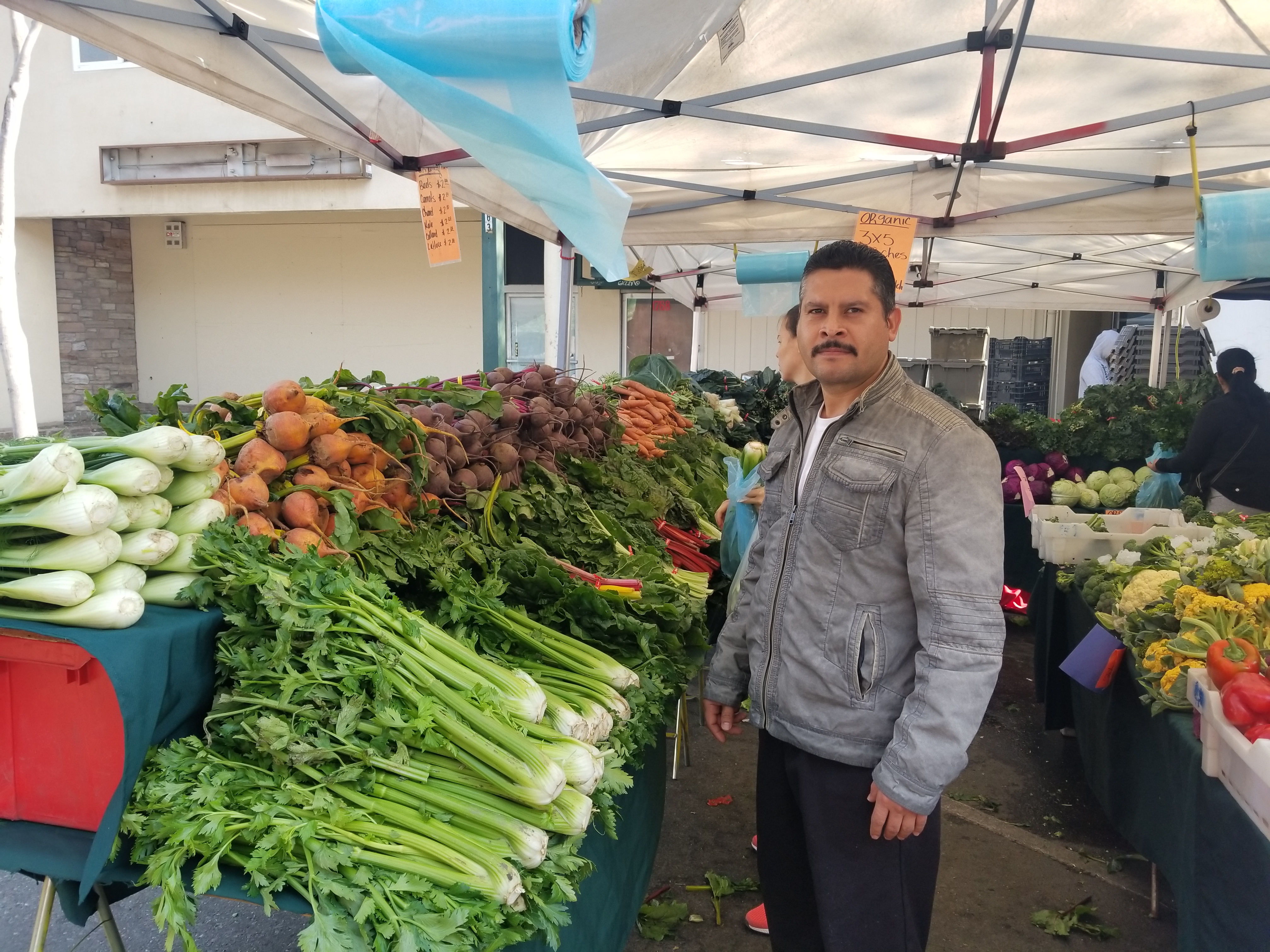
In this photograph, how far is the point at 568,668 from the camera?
243cm

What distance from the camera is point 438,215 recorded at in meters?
4.32

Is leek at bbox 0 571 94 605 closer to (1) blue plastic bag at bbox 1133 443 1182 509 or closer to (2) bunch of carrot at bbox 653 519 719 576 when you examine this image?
(2) bunch of carrot at bbox 653 519 719 576

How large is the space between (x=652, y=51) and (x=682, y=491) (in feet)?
7.71

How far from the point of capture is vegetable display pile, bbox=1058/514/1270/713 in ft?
8.93

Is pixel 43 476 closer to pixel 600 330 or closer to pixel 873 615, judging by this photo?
pixel 873 615

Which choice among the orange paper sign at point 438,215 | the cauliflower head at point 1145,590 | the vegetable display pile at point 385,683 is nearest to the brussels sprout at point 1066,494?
the cauliflower head at point 1145,590

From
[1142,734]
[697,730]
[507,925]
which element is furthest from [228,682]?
[697,730]

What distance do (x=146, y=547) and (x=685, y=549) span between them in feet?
8.76

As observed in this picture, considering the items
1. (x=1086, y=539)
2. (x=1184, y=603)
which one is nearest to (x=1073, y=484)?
(x=1086, y=539)

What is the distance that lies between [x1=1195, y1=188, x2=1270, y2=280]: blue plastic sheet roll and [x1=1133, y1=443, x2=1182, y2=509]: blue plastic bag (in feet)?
9.34

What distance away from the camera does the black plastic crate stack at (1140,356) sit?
450 inches

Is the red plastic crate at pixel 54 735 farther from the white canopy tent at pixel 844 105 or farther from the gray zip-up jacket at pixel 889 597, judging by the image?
the white canopy tent at pixel 844 105

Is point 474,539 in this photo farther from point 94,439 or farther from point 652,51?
point 652,51

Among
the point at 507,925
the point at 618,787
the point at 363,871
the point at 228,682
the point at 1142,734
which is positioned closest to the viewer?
the point at 363,871
